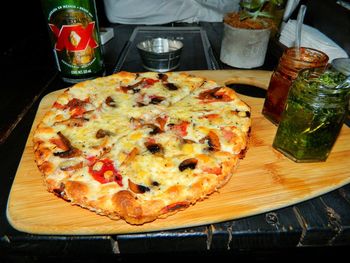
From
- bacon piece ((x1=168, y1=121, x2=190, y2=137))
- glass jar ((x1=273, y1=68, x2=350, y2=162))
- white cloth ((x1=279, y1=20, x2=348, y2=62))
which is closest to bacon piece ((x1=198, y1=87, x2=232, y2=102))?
bacon piece ((x1=168, y1=121, x2=190, y2=137))

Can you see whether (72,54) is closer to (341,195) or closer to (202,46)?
(202,46)

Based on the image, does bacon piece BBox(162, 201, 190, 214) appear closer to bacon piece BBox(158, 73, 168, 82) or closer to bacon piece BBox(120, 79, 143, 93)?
bacon piece BBox(120, 79, 143, 93)

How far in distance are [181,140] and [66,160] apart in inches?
19.5

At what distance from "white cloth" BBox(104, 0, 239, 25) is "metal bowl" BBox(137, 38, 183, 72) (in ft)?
3.16

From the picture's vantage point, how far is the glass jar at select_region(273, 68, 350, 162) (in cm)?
120

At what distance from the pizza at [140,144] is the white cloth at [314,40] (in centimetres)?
95

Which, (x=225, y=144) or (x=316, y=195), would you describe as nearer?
(x=316, y=195)

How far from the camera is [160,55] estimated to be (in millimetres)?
2084

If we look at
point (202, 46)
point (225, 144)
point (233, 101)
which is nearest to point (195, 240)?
point (225, 144)

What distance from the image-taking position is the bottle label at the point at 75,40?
1.69 m

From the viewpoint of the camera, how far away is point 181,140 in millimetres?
1344

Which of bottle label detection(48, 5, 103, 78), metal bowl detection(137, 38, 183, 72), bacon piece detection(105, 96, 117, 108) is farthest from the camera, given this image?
metal bowl detection(137, 38, 183, 72)

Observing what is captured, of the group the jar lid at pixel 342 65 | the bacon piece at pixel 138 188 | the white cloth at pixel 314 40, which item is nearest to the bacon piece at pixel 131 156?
the bacon piece at pixel 138 188

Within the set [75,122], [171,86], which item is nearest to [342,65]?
[171,86]
